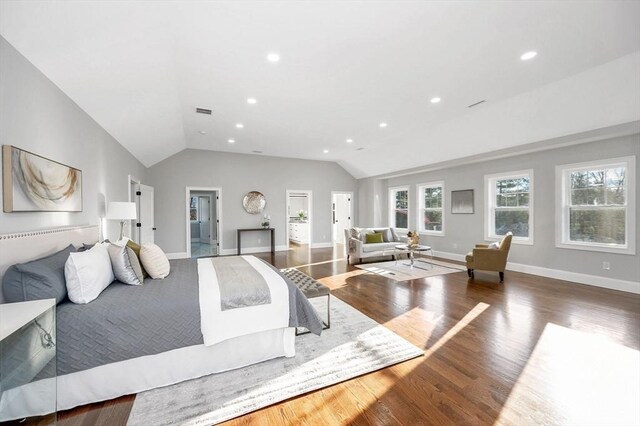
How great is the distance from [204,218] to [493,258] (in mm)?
9943

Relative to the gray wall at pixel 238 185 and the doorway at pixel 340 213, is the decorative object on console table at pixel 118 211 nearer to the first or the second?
the gray wall at pixel 238 185

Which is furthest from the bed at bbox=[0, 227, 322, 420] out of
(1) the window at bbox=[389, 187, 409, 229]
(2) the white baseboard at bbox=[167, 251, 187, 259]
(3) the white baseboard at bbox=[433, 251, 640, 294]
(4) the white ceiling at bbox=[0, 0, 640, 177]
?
(1) the window at bbox=[389, 187, 409, 229]

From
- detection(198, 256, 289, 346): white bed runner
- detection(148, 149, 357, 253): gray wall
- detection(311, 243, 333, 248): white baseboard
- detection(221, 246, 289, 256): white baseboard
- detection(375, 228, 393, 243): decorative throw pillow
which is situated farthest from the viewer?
detection(311, 243, 333, 248): white baseboard

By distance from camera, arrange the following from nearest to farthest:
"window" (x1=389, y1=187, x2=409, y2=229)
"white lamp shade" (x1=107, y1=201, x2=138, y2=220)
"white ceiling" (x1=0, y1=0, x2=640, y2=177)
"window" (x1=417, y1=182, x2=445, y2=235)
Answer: "white ceiling" (x1=0, y1=0, x2=640, y2=177), "white lamp shade" (x1=107, y1=201, x2=138, y2=220), "window" (x1=417, y1=182, x2=445, y2=235), "window" (x1=389, y1=187, x2=409, y2=229)

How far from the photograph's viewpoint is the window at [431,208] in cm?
728

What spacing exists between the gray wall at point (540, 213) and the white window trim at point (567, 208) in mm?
63

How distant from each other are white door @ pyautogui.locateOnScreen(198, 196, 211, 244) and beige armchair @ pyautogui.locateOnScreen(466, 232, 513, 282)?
30.1 ft

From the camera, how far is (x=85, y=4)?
1888 mm

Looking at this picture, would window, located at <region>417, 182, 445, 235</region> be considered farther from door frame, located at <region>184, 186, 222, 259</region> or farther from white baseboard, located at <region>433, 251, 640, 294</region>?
door frame, located at <region>184, 186, 222, 259</region>

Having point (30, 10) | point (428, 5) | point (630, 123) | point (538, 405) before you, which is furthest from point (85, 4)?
point (630, 123)

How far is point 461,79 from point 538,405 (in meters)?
3.45

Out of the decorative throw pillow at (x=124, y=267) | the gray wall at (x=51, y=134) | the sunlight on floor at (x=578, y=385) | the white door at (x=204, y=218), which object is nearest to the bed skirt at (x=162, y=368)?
the decorative throw pillow at (x=124, y=267)

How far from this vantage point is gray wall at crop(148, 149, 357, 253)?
7.02m

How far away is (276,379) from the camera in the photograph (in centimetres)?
205
